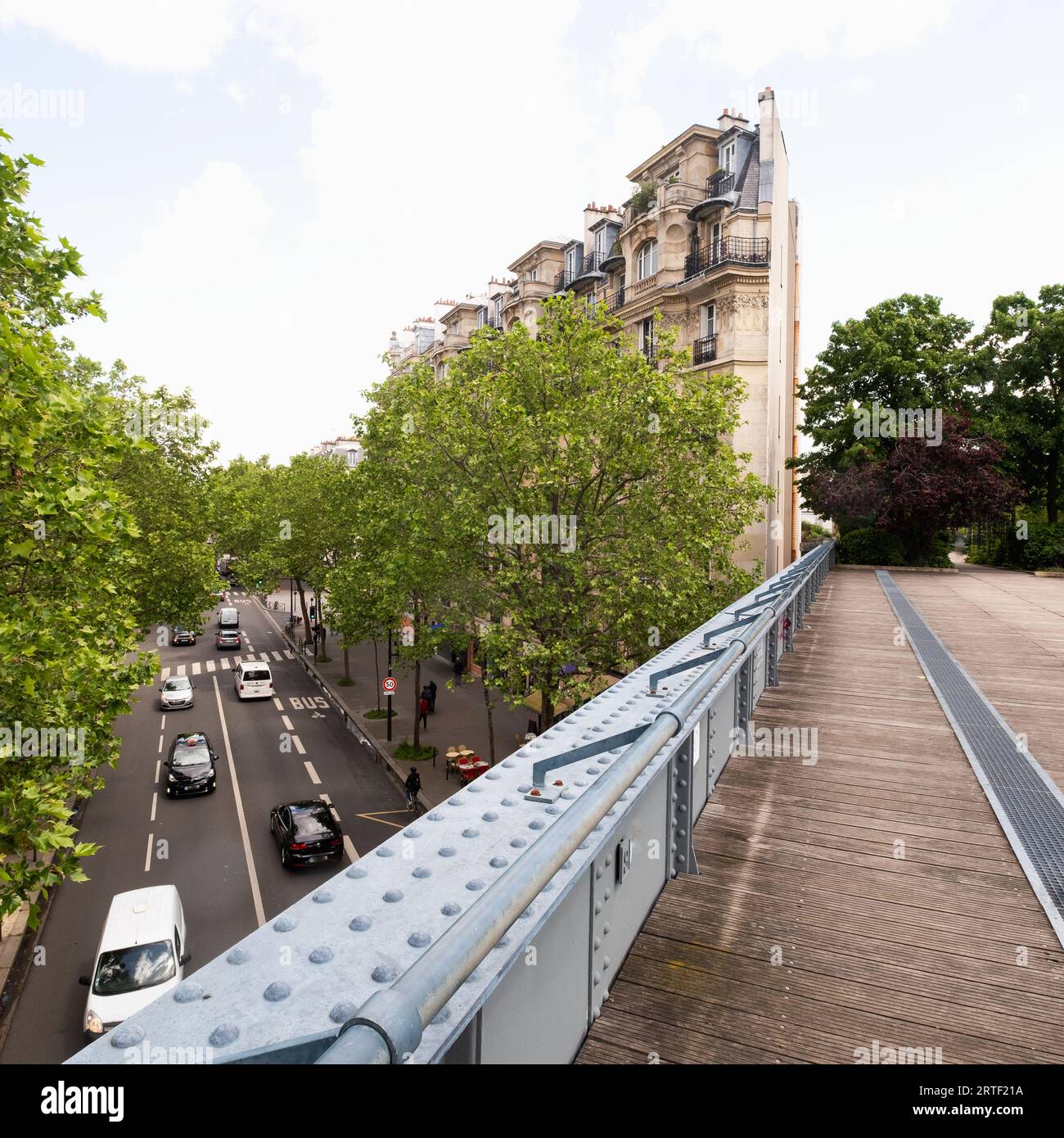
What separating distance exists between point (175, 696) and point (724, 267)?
29.9 m

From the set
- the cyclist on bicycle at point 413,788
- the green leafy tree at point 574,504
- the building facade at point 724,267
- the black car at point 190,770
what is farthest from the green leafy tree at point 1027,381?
the black car at point 190,770

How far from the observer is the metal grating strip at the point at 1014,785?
4102 millimetres

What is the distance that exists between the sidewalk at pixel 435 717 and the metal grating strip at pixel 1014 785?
12065 millimetres

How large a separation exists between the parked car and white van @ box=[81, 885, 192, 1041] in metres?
21.7

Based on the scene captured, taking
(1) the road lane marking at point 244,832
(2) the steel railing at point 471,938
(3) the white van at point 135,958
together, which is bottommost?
(1) the road lane marking at point 244,832

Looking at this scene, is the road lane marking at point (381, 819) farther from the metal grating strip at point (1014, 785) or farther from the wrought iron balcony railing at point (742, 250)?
the wrought iron balcony railing at point (742, 250)

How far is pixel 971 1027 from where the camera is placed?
2.84 metres

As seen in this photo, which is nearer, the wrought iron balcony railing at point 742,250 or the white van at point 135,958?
the white van at point 135,958

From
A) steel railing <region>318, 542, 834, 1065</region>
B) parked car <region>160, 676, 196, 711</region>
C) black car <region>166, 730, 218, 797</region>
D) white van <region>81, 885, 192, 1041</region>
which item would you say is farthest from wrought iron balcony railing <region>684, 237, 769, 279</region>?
parked car <region>160, 676, 196, 711</region>

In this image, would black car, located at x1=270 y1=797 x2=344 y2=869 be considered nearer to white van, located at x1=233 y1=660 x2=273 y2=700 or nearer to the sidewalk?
the sidewalk

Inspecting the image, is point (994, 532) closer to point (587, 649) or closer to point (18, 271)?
point (587, 649)

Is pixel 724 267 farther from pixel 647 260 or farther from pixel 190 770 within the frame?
pixel 190 770

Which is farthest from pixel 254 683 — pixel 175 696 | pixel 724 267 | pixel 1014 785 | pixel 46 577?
pixel 1014 785
